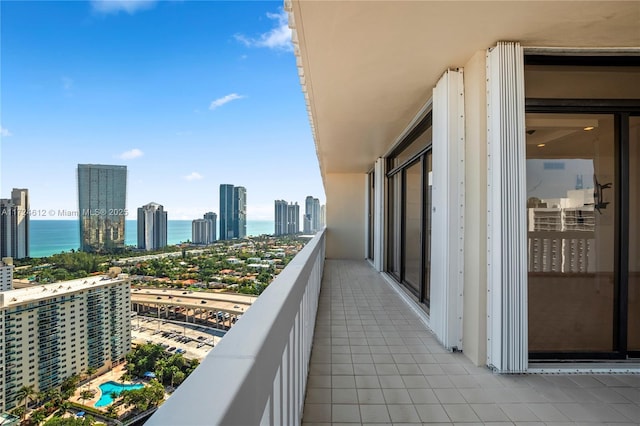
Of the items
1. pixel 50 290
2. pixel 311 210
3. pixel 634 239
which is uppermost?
pixel 311 210

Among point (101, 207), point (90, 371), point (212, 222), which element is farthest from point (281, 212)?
point (90, 371)

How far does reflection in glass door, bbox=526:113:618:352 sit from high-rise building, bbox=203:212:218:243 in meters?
4.64

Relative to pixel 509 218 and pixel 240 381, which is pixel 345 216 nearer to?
→ pixel 509 218

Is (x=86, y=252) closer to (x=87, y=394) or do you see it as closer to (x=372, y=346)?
(x=87, y=394)

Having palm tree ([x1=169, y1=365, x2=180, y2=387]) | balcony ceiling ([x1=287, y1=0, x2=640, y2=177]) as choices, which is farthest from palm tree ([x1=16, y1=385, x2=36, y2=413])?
balcony ceiling ([x1=287, y1=0, x2=640, y2=177])

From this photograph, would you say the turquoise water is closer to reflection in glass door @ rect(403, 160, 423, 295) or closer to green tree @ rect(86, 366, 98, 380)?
green tree @ rect(86, 366, 98, 380)

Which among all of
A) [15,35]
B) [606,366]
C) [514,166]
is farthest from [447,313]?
[15,35]

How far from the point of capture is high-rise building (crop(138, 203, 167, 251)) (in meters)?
3.43

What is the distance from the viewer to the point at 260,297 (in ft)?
3.70

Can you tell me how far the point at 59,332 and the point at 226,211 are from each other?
238 inches

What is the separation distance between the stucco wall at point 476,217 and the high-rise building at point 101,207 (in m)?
3.29

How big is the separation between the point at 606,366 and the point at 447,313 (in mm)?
1171

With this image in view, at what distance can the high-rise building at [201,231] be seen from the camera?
475cm

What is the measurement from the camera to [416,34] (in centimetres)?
204
